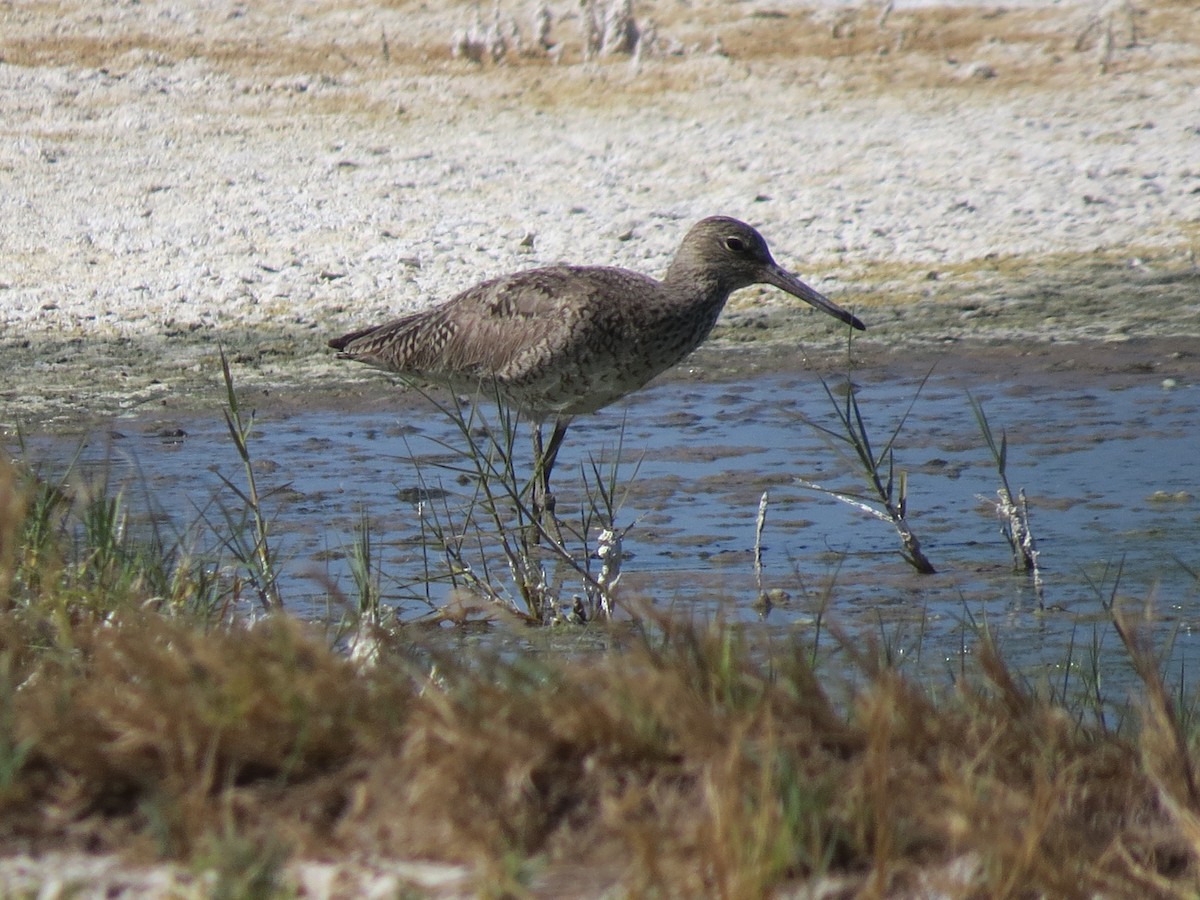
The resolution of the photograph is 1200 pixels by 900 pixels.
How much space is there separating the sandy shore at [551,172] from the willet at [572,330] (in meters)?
1.96

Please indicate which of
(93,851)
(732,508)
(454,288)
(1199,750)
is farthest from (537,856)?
(454,288)

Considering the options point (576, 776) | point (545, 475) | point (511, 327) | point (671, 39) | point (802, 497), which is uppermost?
point (671, 39)

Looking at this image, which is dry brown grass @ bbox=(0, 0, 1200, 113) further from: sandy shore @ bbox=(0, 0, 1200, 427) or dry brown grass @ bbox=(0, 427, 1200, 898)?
dry brown grass @ bbox=(0, 427, 1200, 898)

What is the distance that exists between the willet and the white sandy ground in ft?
6.57

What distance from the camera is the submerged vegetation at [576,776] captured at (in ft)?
8.69

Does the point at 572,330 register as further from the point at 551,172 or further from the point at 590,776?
the point at 551,172

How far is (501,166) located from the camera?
12.1 meters

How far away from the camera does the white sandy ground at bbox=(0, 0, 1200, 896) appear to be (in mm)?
10289

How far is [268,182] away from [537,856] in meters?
9.78

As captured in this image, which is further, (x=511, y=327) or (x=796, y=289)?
(x=796, y=289)

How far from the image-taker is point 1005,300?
10305 mm

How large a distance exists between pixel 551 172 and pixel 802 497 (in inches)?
211

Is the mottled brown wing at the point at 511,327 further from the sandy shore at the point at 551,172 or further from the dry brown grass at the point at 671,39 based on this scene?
the dry brown grass at the point at 671,39

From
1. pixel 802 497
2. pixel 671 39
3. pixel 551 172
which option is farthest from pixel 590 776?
pixel 671 39
